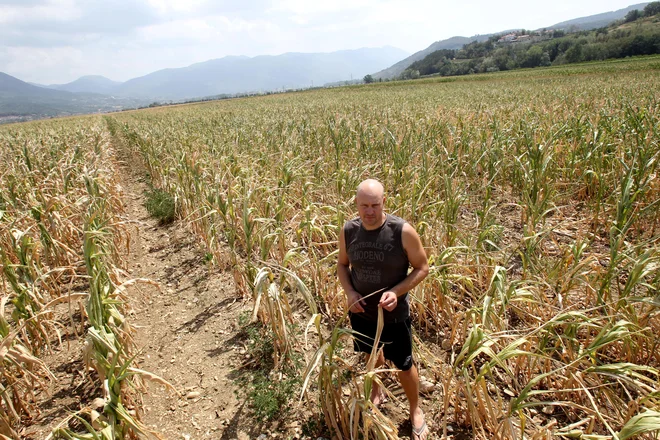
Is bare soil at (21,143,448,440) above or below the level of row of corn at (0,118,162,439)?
below

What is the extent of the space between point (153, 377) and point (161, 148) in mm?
7640

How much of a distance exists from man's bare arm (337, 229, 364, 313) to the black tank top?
0.15ft

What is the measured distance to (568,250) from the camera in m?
3.04

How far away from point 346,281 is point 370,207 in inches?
23.6

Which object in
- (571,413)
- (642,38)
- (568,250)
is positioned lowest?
(571,413)

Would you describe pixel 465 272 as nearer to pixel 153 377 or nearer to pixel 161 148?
pixel 153 377

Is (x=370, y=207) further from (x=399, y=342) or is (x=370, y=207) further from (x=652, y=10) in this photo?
(x=652, y=10)

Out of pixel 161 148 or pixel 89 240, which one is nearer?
pixel 89 240

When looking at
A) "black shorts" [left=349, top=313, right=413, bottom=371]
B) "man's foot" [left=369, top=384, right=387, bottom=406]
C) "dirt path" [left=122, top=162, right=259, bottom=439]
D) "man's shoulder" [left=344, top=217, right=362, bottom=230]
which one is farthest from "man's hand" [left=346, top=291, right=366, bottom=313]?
"dirt path" [left=122, top=162, right=259, bottom=439]

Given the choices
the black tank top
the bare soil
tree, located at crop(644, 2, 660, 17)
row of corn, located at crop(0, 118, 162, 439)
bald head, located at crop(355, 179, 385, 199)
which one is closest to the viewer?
row of corn, located at crop(0, 118, 162, 439)

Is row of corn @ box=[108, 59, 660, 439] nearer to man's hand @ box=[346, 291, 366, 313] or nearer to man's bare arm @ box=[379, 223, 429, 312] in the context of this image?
man's hand @ box=[346, 291, 366, 313]

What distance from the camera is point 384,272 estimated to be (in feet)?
7.14

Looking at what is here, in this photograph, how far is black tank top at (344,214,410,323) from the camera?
214 centimetres

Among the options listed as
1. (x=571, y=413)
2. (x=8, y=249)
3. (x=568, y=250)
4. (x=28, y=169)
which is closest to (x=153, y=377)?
(x=571, y=413)
